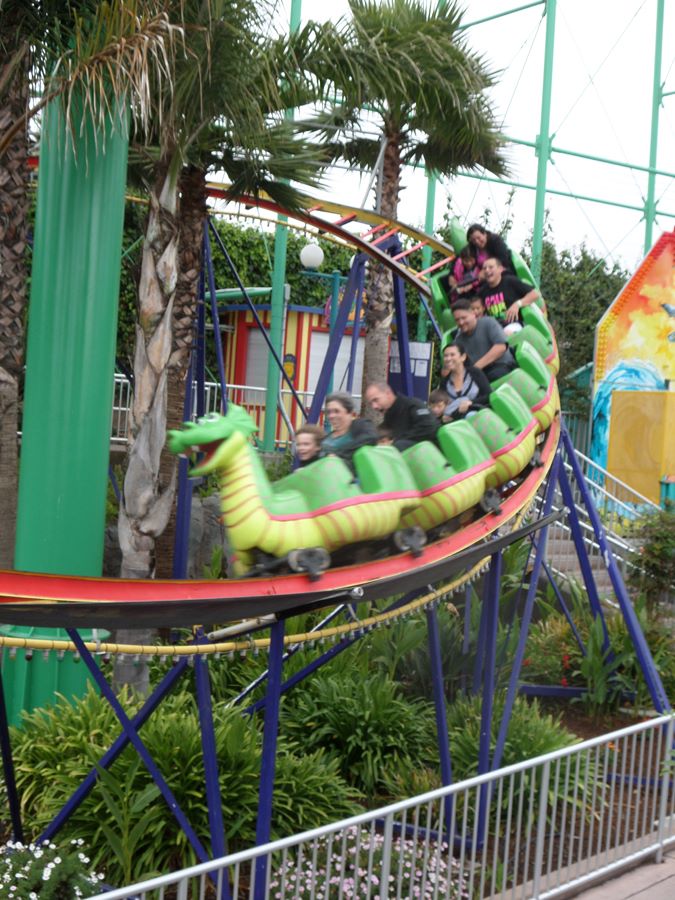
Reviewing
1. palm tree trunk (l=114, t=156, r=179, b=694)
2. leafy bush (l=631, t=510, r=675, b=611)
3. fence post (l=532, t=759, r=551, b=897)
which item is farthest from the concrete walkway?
leafy bush (l=631, t=510, r=675, b=611)

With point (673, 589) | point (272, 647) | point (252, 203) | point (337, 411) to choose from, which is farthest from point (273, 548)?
point (673, 589)

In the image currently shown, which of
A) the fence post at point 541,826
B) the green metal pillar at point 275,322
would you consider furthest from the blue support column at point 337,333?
the fence post at point 541,826

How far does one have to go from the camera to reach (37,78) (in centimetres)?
712

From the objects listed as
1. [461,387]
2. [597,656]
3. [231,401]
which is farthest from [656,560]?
[231,401]

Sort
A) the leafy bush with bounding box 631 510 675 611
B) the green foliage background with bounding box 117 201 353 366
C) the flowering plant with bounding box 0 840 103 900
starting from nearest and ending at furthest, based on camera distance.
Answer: the flowering plant with bounding box 0 840 103 900 < the leafy bush with bounding box 631 510 675 611 < the green foliage background with bounding box 117 201 353 366

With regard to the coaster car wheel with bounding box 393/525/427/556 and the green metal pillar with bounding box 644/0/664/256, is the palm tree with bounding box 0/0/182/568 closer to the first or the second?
the coaster car wheel with bounding box 393/525/427/556

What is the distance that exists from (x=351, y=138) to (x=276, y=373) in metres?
3.10

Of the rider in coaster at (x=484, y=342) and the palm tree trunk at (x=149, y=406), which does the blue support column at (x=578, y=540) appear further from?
the palm tree trunk at (x=149, y=406)

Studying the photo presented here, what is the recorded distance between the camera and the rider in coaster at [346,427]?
17.5 feet

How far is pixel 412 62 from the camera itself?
10.0m

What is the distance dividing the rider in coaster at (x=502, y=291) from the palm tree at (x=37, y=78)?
8.82 feet

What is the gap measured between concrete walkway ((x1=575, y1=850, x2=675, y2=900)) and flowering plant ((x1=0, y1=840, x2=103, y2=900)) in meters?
2.47

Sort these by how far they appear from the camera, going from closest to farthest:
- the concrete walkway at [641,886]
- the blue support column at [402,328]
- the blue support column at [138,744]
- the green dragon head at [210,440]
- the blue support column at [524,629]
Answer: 1. the green dragon head at [210,440]
2. the blue support column at [138,744]
3. the concrete walkway at [641,886]
4. the blue support column at [524,629]
5. the blue support column at [402,328]

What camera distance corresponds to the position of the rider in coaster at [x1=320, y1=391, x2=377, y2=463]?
5.33 meters
